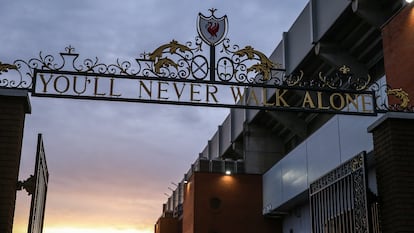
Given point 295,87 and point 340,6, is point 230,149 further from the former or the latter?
point 295,87

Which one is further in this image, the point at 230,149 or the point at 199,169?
the point at 230,149

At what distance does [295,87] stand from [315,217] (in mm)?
2103

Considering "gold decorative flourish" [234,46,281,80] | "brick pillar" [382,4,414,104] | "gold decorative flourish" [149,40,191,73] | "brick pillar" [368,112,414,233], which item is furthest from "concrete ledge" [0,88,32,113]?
"brick pillar" [382,4,414,104]

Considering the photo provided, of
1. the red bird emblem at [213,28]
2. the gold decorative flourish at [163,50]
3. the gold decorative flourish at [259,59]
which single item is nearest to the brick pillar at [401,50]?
the gold decorative flourish at [259,59]

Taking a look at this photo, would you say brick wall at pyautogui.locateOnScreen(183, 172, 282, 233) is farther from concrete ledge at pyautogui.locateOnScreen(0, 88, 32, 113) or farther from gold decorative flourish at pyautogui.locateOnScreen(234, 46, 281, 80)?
concrete ledge at pyautogui.locateOnScreen(0, 88, 32, 113)

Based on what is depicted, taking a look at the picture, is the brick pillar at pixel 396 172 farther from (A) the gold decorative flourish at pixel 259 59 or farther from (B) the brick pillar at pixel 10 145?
(B) the brick pillar at pixel 10 145

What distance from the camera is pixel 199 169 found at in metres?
24.3

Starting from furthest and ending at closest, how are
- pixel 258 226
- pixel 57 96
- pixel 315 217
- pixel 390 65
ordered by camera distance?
1. pixel 258 226
2. pixel 390 65
3. pixel 315 217
4. pixel 57 96

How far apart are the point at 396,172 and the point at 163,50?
3.28 meters

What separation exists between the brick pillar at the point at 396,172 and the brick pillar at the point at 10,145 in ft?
14.2

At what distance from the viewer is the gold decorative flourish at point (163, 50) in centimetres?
818

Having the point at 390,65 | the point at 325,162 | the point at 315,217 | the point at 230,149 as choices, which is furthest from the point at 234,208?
the point at 315,217

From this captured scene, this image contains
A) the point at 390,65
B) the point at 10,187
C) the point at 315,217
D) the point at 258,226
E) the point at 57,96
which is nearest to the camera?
the point at 10,187

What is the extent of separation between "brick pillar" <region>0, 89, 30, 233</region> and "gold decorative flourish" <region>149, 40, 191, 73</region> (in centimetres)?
168
